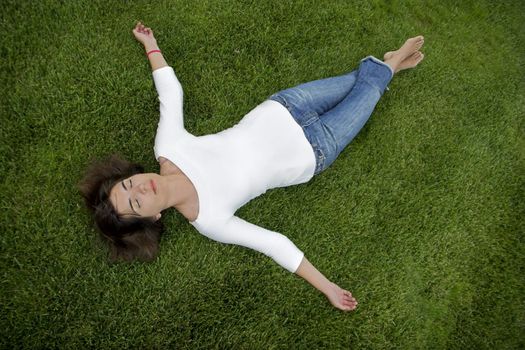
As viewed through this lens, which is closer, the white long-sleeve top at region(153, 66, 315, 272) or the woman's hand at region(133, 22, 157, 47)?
the white long-sleeve top at region(153, 66, 315, 272)

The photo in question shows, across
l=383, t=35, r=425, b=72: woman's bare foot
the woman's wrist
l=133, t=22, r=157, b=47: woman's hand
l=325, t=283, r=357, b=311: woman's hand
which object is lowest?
l=325, t=283, r=357, b=311: woman's hand

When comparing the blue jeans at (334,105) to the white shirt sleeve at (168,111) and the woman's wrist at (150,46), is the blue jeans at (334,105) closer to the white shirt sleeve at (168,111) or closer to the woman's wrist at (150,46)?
the white shirt sleeve at (168,111)

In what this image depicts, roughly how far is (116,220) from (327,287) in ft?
5.66

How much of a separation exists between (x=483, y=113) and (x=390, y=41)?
1368mm

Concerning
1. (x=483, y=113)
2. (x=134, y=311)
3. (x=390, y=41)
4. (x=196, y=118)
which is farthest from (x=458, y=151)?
(x=134, y=311)

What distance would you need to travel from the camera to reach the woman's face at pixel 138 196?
2551 mm

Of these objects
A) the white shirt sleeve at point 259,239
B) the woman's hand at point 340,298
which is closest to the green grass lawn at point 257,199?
the woman's hand at point 340,298

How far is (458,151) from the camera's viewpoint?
13.6 ft

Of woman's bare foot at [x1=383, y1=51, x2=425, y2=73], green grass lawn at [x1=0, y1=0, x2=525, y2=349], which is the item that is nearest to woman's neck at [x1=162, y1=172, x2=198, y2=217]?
green grass lawn at [x1=0, y1=0, x2=525, y2=349]

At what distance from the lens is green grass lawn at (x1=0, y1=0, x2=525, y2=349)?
3.01 m

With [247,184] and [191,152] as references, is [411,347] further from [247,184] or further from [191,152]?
[191,152]

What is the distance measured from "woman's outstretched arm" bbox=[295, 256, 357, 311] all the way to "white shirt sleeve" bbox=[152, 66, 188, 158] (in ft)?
4.57

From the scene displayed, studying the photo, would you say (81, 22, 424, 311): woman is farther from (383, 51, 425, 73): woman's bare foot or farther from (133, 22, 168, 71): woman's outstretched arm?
(383, 51, 425, 73): woman's bare foot

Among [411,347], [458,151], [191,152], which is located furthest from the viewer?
[458,151]
